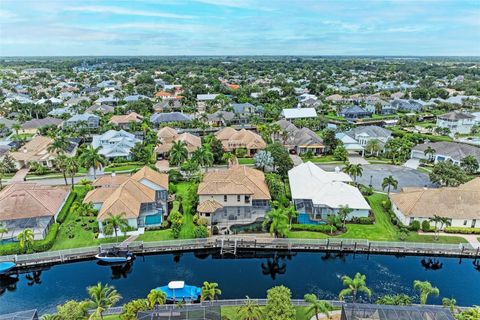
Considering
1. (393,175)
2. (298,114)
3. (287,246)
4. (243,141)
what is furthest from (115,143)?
(393,175)

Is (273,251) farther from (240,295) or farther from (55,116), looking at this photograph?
(55,116)

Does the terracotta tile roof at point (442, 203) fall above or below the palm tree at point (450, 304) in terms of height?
above

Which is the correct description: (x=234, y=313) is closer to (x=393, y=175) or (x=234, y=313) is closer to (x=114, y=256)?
(x=114, y=256)

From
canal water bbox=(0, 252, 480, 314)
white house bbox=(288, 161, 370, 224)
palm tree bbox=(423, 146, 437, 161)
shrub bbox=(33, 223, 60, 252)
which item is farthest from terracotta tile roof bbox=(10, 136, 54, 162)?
palm tree bbox=(423, 146, 437, 161)

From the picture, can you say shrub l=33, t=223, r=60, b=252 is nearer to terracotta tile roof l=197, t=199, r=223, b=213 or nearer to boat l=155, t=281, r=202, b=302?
boat l=155, t=281, r=202, b=302

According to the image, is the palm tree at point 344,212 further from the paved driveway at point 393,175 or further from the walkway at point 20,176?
the walkway at point 20,176

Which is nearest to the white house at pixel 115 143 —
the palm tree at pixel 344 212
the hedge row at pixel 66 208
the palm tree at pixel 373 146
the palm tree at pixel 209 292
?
the hedge row at pixel 66 208

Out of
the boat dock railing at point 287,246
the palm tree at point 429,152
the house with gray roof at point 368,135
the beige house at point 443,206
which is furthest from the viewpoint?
the house with gray roof at point 368,135

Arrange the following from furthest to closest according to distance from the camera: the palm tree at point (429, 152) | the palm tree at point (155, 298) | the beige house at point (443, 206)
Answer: the palm tree at point (429, 152) → the beige house at point (443, 206) → the palm tree at point (155, 298)

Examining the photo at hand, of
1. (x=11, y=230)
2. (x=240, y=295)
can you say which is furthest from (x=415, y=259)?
(x=11, y=230)
